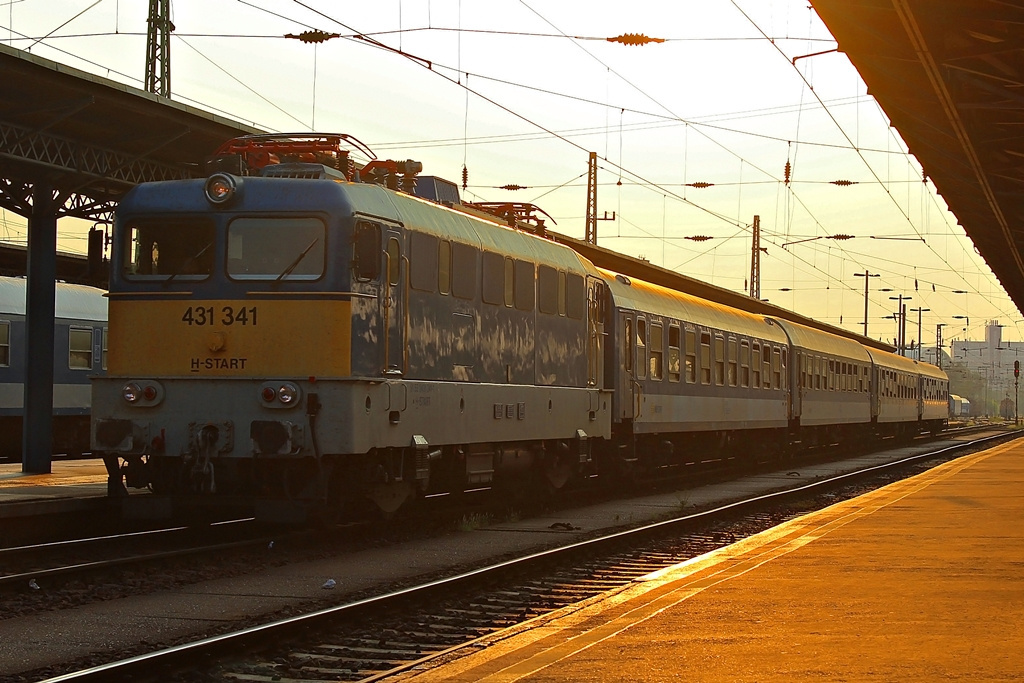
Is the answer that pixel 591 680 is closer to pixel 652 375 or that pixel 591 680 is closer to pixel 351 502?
pixel 351 502

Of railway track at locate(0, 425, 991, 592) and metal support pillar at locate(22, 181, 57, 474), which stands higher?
metal support pillar at locate(22, 181, 57, 474)

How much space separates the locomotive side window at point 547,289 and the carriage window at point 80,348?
13714 millimetres

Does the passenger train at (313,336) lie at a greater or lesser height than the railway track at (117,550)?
greater

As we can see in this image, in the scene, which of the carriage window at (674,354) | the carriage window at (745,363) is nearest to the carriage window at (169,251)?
the carriage window at (674,354)

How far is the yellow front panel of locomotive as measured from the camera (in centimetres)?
1345

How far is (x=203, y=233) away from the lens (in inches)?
552

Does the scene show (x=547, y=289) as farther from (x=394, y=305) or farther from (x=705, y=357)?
(x=705, y=357)

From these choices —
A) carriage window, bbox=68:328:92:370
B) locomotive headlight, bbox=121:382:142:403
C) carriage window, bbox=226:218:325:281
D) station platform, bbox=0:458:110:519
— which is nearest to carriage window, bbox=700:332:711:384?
station platform, bbox=0:458:110:519

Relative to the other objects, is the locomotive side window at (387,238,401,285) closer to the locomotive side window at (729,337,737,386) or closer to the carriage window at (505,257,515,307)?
the carriage window at (505,257,515,307)

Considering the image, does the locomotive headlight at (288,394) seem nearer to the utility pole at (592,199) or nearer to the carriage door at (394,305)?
the carriage door at (394,305)

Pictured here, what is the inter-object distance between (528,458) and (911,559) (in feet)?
21.2

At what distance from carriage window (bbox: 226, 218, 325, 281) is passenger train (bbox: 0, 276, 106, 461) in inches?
566

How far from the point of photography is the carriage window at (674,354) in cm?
2545

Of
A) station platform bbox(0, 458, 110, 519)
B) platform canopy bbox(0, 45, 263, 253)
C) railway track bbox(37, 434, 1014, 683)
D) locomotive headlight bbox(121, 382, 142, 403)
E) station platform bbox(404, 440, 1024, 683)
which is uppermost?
platform canopy bbox(0, 45, 263, 253)
